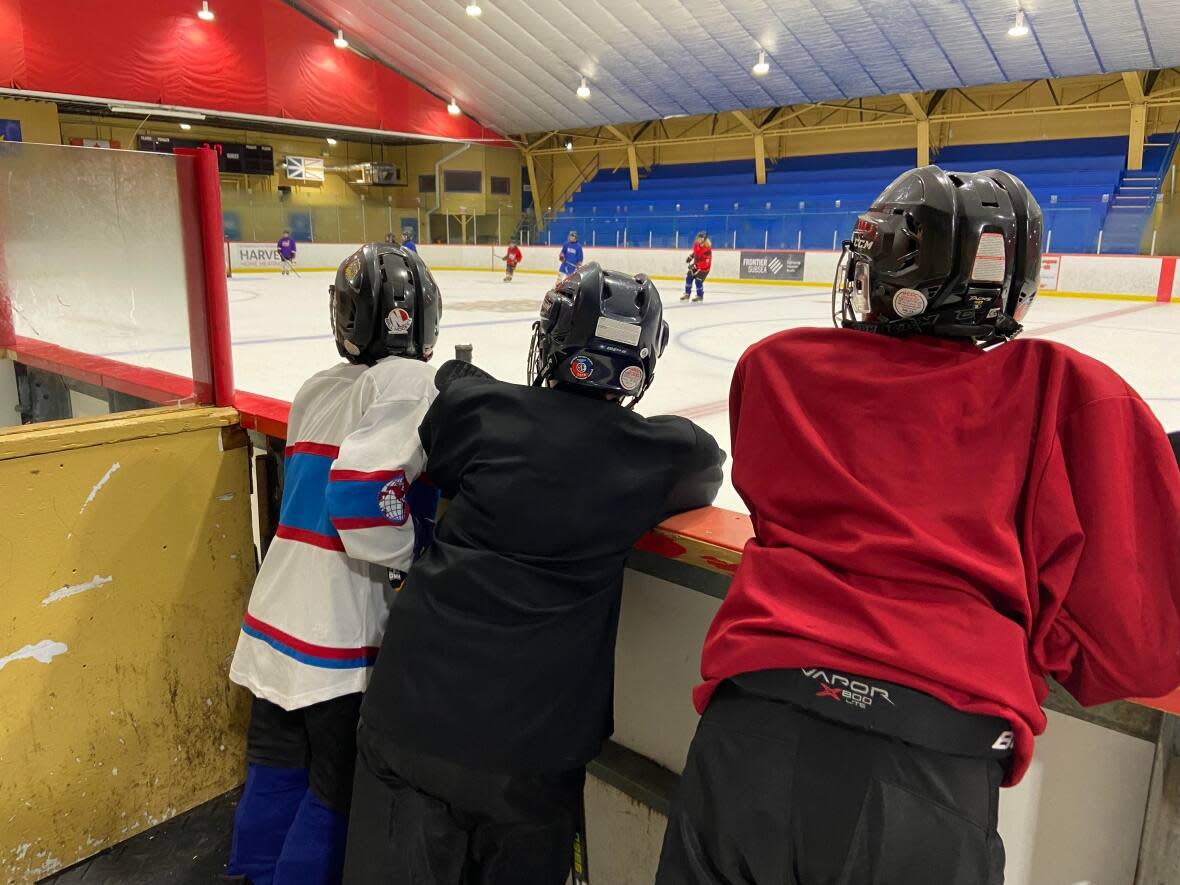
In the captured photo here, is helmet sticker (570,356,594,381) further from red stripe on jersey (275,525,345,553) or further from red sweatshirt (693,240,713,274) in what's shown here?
red sweatshirt (693,240,713,274)

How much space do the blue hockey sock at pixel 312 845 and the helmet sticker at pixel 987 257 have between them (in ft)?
4.66

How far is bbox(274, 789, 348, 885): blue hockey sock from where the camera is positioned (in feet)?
5.26

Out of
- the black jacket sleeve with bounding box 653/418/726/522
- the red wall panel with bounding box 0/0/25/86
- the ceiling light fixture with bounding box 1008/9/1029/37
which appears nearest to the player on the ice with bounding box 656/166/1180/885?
the black jacket sleeve with bounding box 653/418/726/522

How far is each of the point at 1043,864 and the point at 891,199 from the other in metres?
0.89

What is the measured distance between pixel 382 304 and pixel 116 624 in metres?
1.05

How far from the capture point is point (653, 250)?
52.0 ft

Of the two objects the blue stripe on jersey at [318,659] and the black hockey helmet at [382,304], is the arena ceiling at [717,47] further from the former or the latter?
the blue stripe on jersey at [318,659]

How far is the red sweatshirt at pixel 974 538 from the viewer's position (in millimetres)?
843

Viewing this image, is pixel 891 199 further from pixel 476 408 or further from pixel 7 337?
pixel 7 337

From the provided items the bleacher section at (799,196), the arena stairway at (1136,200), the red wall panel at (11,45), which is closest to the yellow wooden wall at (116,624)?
the bleacher section at (799,196)

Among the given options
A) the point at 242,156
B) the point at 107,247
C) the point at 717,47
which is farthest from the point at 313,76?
the point at 107,247

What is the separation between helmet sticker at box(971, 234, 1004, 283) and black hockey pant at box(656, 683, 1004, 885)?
524mm

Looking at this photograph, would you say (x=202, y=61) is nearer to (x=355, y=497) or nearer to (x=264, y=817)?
(x=264, y=817)

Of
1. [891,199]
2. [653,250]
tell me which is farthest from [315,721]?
[653,250]
